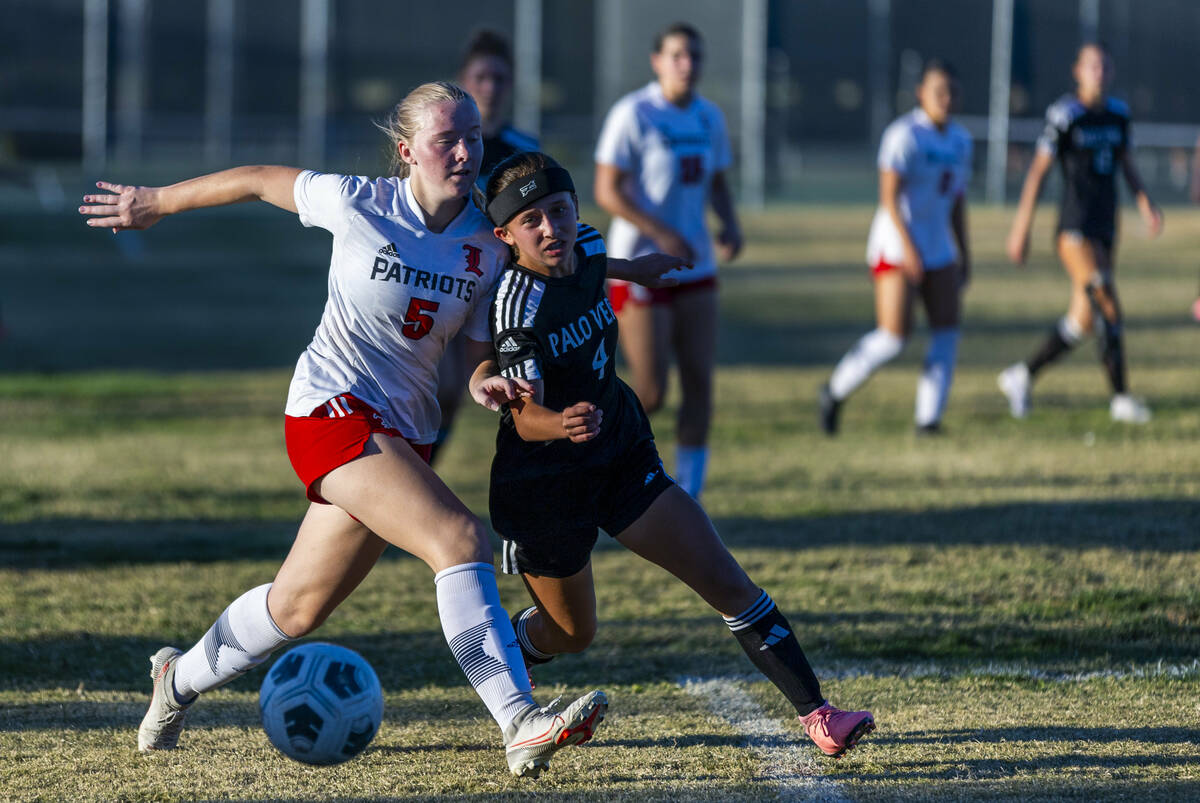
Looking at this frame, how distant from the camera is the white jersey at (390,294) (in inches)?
153

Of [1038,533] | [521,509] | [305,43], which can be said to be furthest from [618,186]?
[305,43]

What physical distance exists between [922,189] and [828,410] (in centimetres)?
162

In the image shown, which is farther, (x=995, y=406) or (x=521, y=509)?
(x=995, y=406)

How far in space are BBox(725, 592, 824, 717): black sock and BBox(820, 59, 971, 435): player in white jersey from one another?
17.7ft

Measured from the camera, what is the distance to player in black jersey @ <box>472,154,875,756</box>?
384 centimetres

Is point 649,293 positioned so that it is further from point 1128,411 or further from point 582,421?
point 1128,411

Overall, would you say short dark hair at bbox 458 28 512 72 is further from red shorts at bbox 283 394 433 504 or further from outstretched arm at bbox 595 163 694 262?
red shorts at bbox 283 394 433 504

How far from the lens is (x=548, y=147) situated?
3312 cm

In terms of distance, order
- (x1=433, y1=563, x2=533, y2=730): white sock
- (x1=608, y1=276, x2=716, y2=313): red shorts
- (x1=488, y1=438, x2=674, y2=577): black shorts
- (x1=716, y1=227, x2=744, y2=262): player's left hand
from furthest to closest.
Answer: (x1=716, y1=227, x2=744, y2=262): player's left hand < (x1=608, y1=276, x2=716, y2=313): red shorts < (x1=488, y1=438, x2=674, y2=577): black shorts < (x1=433, y1=563, x2=533, y2=730): white sock

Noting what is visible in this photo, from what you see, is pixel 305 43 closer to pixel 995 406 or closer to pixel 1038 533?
pixel 995 406

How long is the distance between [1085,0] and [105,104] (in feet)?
76.1

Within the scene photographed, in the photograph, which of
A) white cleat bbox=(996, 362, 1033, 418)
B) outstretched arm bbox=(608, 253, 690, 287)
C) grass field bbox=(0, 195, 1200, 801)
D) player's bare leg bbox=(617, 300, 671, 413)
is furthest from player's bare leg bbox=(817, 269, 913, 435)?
outstretched arm bbox=(608, 253, 690, 287)

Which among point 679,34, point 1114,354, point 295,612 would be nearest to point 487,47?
point 679,34

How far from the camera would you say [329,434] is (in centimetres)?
384
